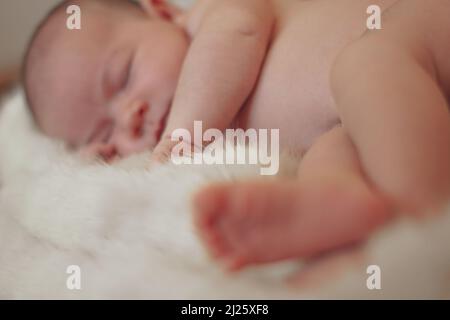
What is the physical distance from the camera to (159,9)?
102 centimetres

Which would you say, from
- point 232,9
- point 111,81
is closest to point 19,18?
point 111,81

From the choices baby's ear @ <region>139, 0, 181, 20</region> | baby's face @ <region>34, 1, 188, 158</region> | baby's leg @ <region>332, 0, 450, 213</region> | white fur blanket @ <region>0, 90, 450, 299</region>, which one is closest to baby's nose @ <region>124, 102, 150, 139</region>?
baby's face @ <region>34, 1, 188, 158</region>

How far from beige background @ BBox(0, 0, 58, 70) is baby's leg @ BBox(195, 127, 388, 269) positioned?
1.30 m

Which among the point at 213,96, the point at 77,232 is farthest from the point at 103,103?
the point at 77,232

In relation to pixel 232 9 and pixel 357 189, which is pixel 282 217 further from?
pixel 232 9

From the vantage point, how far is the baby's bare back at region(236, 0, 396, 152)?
0.67 m

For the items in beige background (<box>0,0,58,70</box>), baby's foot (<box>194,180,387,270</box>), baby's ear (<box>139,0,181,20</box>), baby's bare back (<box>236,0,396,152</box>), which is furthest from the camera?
beige background (<box>0,0,58,70</box>)

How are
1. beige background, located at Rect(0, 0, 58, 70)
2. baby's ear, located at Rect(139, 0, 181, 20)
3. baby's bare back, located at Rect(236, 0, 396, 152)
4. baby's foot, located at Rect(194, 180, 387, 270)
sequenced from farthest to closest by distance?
beige background, located at Rect(0, 0, 58, 70) < baby's ear, located at Rect(139, 0, 181, 20) < baby's bare back, located at Rect(236, 0, 396, 152) < baby's foot, located at Rect(194, 180, 387, 270)

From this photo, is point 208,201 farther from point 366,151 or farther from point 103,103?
point 103,103

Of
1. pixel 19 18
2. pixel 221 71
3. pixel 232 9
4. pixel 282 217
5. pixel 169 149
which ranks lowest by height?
pixel 282 217

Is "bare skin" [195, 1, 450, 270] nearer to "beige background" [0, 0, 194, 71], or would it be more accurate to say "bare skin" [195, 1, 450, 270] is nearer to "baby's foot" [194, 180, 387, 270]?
"baby's foot" [194, 180, 387, 270]

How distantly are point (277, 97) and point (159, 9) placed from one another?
403 mm

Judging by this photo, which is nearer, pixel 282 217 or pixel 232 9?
pixel 282 217
